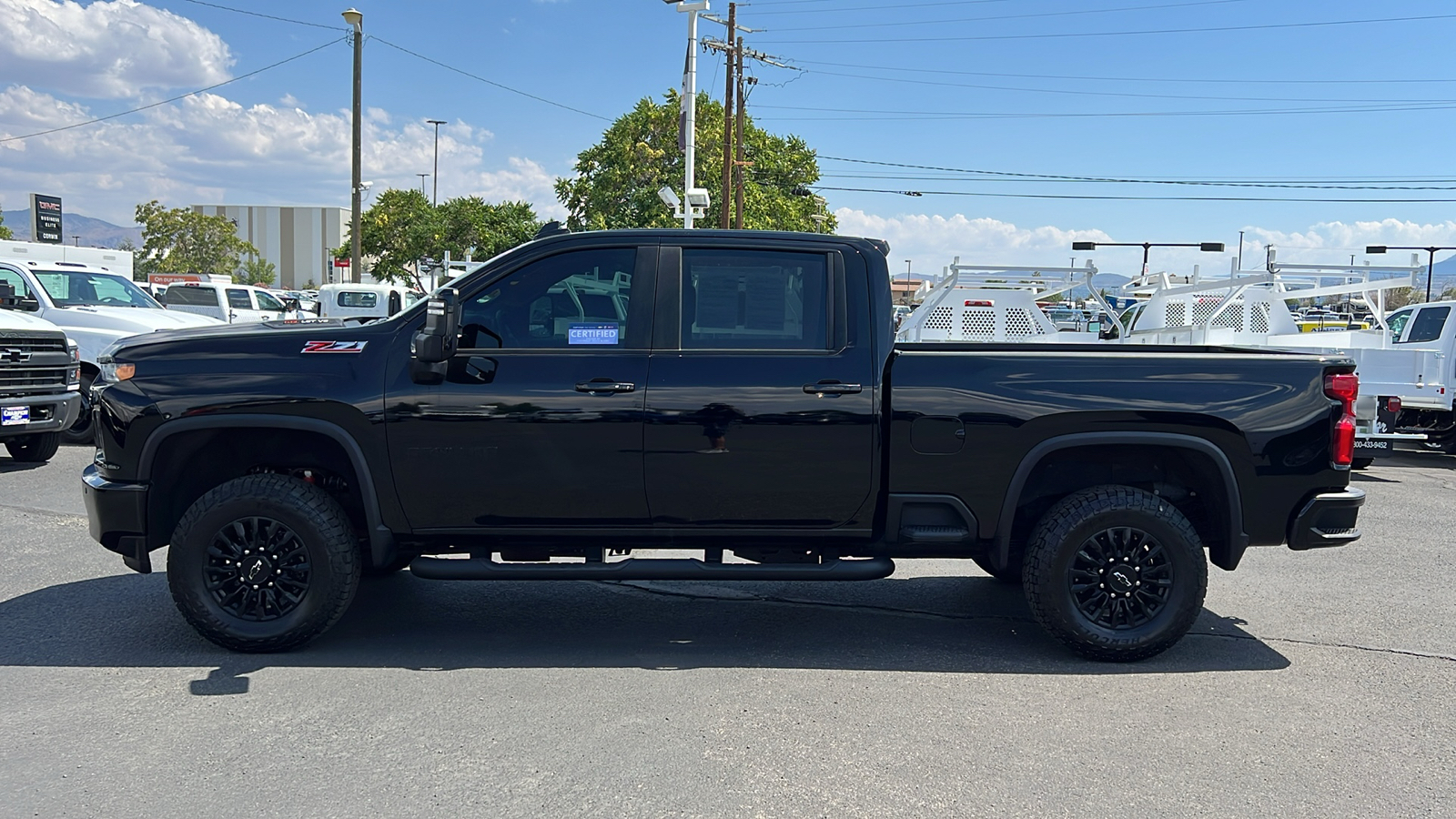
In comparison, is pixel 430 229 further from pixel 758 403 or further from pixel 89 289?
pixel 758 403

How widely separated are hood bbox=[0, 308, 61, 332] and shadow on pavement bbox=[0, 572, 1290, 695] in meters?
5.23

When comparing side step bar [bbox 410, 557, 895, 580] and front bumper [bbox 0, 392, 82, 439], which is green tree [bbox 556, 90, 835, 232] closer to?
front bumper [bbox 0, 392, 82, 439]

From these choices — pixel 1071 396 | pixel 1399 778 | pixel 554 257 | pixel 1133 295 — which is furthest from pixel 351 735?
pixel 1133 295

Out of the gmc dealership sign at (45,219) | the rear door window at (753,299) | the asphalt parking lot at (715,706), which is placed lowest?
the asphalt parking lot at (715,706)

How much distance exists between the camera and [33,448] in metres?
11.1

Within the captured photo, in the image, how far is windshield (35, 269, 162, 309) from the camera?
14.2m

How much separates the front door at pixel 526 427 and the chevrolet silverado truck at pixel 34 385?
7.13 meters

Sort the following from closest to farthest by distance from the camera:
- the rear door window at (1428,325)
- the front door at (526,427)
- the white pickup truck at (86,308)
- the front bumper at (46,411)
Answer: the front door at (526,427) < the front bumper at (46,411) < the white pickup truck at (86,308) < the rear door window at (1428,325)

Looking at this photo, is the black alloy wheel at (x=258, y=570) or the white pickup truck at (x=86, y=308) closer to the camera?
the black alloy wheel at (x=258, y=570)

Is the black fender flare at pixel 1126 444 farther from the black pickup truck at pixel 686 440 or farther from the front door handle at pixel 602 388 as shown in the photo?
the front door handle at pixel 602 388

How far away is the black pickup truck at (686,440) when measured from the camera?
16.3 feet

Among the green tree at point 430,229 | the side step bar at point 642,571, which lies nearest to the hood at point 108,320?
the side step bar at point 642,571

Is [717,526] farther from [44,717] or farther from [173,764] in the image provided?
[44,717]

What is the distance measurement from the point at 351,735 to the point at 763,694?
1.61 metres
